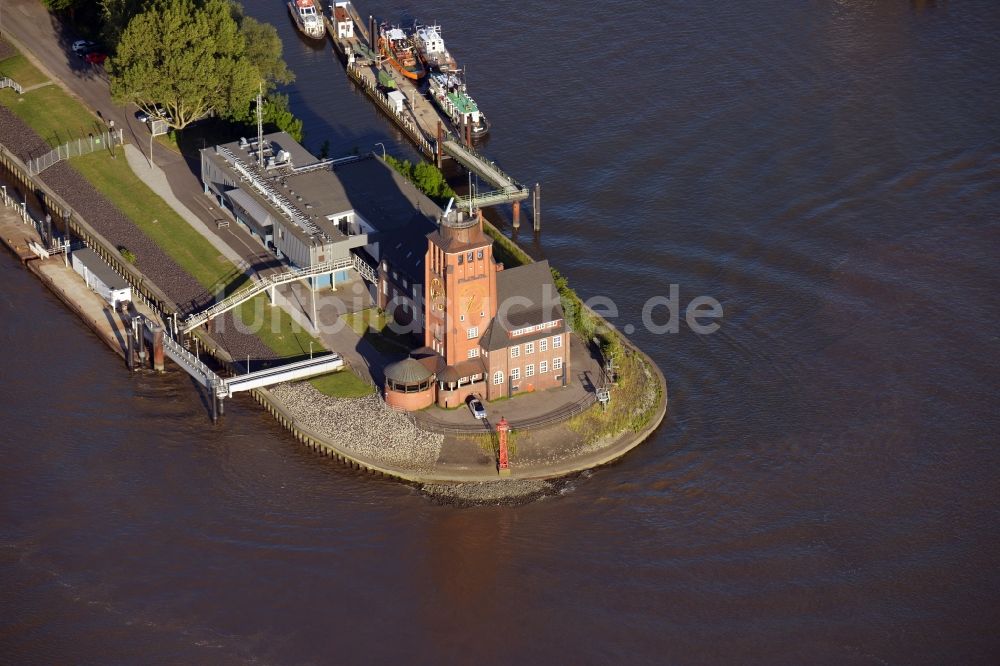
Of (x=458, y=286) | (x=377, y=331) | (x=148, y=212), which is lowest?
(x=377, y=331)

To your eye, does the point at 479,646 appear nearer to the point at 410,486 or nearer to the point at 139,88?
the point at 410,486

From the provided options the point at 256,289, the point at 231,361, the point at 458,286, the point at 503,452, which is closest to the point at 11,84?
the point at 256,289

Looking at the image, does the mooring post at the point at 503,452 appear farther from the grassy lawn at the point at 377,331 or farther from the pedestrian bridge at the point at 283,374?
the pedestrian bridge at the point at 283,374

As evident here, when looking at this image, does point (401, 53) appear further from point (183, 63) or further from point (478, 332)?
point (478, 332)

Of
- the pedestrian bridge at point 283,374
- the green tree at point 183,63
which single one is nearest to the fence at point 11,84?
the green tree at point 183,63

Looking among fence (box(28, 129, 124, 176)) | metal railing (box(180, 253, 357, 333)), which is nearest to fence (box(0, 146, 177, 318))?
fence (box(28, 129, 124, 176))
